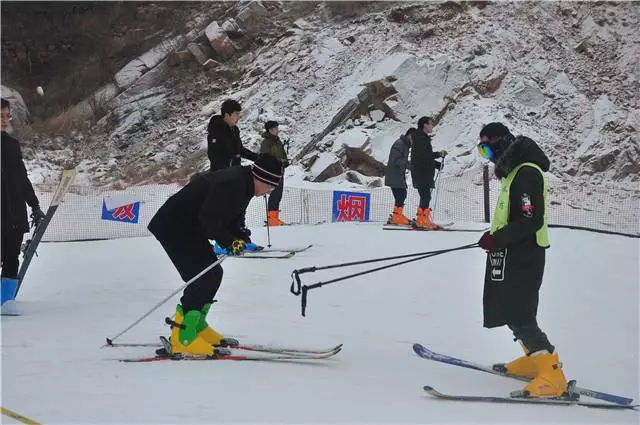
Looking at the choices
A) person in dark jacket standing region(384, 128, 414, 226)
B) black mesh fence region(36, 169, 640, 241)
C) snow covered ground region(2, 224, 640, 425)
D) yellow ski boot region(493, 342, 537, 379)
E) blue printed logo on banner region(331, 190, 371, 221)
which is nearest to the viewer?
snow covered ground region(2, 224, 640, 425)

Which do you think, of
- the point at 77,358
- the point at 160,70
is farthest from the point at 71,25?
the point at 77,358

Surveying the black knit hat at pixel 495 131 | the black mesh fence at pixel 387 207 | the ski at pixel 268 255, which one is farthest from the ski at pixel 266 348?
the black mesh fence at pixel 387 207

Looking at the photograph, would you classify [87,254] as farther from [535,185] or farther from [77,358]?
[535,185]

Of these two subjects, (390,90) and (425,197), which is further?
(390,90)

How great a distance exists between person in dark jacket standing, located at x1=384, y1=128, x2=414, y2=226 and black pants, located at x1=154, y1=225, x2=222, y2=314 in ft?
21.4

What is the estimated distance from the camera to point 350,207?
42.5ft

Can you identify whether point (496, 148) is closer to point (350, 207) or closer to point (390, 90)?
point (350, 207)

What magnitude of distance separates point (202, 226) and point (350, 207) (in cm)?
865

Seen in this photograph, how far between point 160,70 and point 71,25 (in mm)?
6558

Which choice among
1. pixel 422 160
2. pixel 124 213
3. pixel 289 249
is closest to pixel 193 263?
pixel 289 249

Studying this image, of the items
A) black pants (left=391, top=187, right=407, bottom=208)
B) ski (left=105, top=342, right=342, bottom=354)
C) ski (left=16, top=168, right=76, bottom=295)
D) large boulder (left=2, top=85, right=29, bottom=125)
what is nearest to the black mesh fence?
black pants (left=391, top=187, right=407, bottom=208)

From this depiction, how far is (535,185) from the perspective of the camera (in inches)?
162

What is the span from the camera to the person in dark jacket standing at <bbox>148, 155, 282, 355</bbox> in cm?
429

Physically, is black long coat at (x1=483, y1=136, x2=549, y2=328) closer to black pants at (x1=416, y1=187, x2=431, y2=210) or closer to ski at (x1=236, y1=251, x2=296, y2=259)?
ski at (x1=236, y1=251, x2=296, y2=259)
